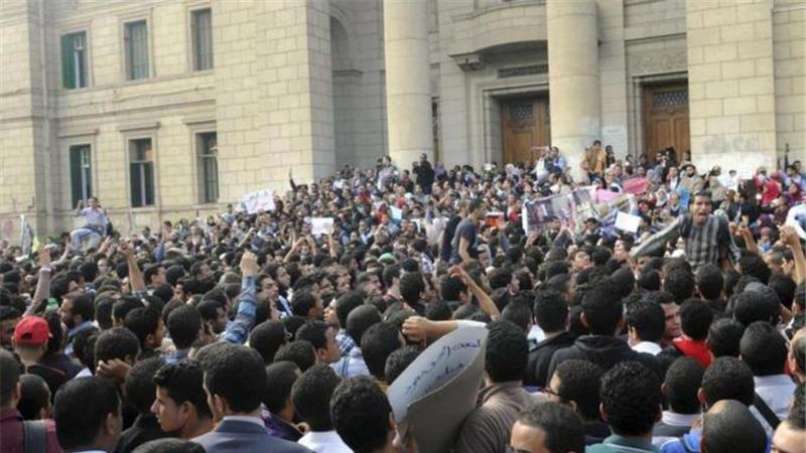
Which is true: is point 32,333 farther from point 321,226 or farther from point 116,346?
point 321,226

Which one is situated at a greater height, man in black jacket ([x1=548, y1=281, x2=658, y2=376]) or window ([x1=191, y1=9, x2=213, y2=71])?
window ([x1=191, y1=9, x2=213, y2=71])

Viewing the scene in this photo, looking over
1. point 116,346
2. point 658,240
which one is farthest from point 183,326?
point 658,240

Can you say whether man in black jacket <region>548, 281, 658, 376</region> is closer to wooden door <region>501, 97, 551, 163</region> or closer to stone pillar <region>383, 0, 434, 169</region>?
stone pillar <region>383, 0, 434, 169</region>

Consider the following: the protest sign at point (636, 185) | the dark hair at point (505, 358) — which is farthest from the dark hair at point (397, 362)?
the protest sign at point (636, 185)

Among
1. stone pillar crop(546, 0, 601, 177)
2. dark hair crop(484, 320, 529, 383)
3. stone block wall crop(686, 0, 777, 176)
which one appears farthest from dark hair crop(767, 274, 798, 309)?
stone pillar crop(546, 0, 601, 177)

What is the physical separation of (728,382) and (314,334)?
2795mm

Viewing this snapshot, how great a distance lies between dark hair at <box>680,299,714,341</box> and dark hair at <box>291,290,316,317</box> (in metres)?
3.43

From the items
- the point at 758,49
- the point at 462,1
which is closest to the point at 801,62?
the point at 758,49

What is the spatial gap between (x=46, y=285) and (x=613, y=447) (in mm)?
7636

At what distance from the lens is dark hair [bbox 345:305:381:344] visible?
6648mm

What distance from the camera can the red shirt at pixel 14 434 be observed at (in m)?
4.54

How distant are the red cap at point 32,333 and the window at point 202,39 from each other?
100 feet

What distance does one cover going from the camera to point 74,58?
3900 cm

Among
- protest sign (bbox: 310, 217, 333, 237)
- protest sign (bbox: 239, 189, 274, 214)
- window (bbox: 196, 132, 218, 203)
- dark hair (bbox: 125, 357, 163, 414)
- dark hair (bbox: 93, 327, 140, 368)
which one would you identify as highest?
window (bbox: 196, 132, 218, 203)
